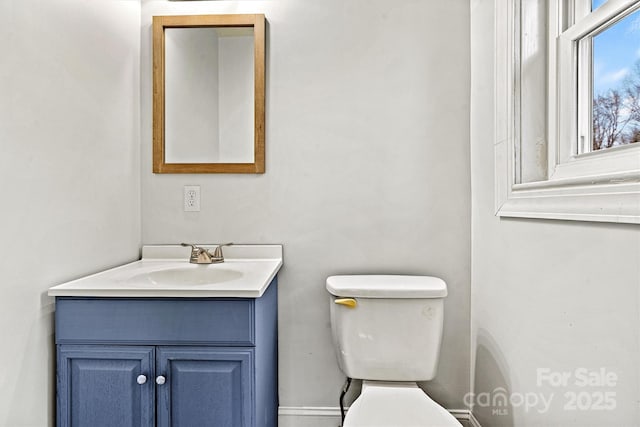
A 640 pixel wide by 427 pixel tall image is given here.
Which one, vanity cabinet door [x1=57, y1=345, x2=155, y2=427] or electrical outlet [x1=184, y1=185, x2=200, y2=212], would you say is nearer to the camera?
vanity cabinet door [x1=57, y1=345, x2=155, y2=427]

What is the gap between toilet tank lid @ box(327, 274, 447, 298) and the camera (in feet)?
4.44

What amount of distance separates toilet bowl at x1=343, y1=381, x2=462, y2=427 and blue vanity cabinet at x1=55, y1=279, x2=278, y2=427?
12.9 inches

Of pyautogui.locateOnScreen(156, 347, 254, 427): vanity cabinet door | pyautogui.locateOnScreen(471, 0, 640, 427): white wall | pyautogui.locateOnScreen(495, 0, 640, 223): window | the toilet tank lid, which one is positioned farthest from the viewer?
the toilet tank lid

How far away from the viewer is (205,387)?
1.08m

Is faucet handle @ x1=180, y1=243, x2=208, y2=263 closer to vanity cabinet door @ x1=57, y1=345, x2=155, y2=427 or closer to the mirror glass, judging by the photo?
the mirror glass

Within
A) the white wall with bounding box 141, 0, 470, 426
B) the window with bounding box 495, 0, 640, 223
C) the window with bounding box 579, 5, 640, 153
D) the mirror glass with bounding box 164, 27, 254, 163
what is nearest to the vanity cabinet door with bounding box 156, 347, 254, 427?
the white wall with bounding box 141, 0, 470, 426

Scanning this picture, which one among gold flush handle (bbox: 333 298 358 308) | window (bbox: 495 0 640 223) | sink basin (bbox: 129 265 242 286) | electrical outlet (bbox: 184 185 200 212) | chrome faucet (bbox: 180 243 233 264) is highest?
window (bbox: 495 0 640 223)

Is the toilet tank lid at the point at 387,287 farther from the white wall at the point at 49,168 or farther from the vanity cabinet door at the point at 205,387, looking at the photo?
the white wall at the point at 49,168

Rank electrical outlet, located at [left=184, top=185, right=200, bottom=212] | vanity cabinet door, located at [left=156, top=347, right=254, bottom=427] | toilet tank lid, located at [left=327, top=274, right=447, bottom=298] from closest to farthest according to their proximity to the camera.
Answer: vanity cabinet door, located at [left=156, top=347, right=254, bottom=427] → toilet tank lid, located at [left=327, top=274, right=447, bottom=298] → electrical outlet, located at [left=184, top=185, right=200, bottom=212]

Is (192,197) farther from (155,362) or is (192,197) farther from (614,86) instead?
(614,86)

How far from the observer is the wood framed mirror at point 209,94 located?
5.27 feet

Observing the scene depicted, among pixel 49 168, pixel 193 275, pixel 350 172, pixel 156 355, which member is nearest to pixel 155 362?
pixel 156 355

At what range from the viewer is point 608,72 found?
1.03m

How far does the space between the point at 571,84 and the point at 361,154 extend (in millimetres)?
765
